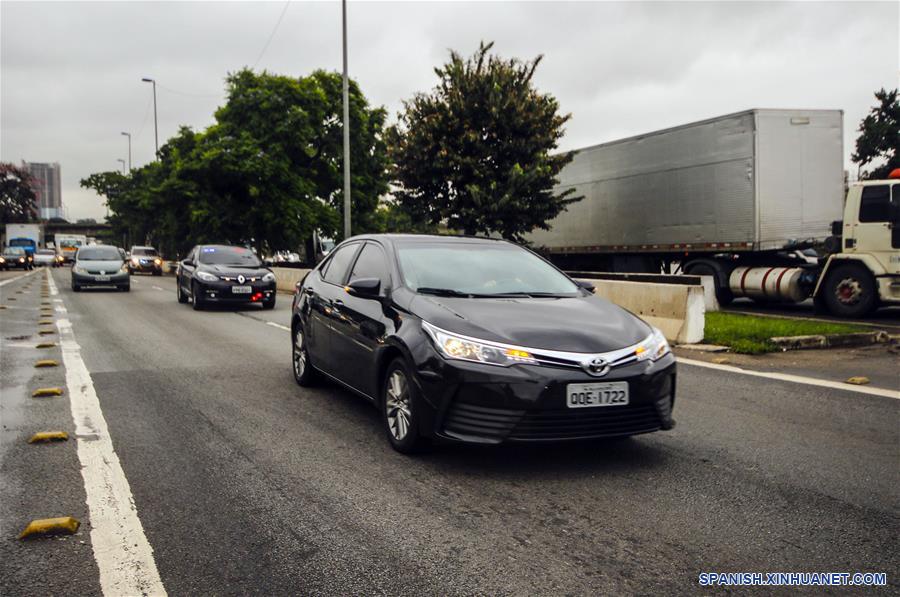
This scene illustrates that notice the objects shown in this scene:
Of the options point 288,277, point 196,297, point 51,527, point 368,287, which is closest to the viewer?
point 51,527

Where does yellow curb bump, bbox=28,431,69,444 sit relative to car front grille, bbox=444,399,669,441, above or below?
below

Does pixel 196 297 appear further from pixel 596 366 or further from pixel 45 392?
pixel 596 366

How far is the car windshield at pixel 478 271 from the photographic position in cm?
543

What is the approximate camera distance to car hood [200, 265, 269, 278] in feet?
56.7

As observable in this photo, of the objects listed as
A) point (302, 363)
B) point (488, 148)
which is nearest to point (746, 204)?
point (488, 148)

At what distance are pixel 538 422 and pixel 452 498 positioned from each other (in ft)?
2.16

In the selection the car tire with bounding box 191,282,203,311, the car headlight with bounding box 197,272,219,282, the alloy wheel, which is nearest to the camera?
the alloy wheel

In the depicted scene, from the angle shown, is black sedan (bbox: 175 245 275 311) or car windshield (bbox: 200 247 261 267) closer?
black sedan (bbox: 175 245 275 311)

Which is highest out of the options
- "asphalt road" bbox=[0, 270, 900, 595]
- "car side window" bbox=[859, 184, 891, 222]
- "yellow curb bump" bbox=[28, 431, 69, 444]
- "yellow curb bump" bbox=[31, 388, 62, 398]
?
"car side window" bbox=[859, 184, 891, 222]

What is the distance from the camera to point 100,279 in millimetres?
23938

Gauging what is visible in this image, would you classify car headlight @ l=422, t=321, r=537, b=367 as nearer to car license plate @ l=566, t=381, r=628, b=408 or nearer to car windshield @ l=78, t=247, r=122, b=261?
car license plate @ l=566, t=381, r=628, b=408

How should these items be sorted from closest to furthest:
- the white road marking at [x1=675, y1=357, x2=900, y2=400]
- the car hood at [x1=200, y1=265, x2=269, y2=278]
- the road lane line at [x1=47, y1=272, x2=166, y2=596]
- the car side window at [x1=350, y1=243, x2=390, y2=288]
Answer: the road lane line at [x1=47, y1=272, x2=166, y2=596], the car side window at [x1=350, y1=243, x2=390, y2=288], the white road marking at [x1=675, y1=357, x2=900, y2=400], the car hood at [x1=200, y1=265, x2=269, y2=278]

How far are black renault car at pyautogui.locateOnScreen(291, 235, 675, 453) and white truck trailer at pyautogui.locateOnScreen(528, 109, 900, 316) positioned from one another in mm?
10621

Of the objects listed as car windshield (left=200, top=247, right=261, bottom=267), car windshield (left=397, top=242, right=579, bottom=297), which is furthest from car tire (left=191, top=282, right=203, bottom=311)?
car windshield (left=397, top=242, right=579, bottom=297)
